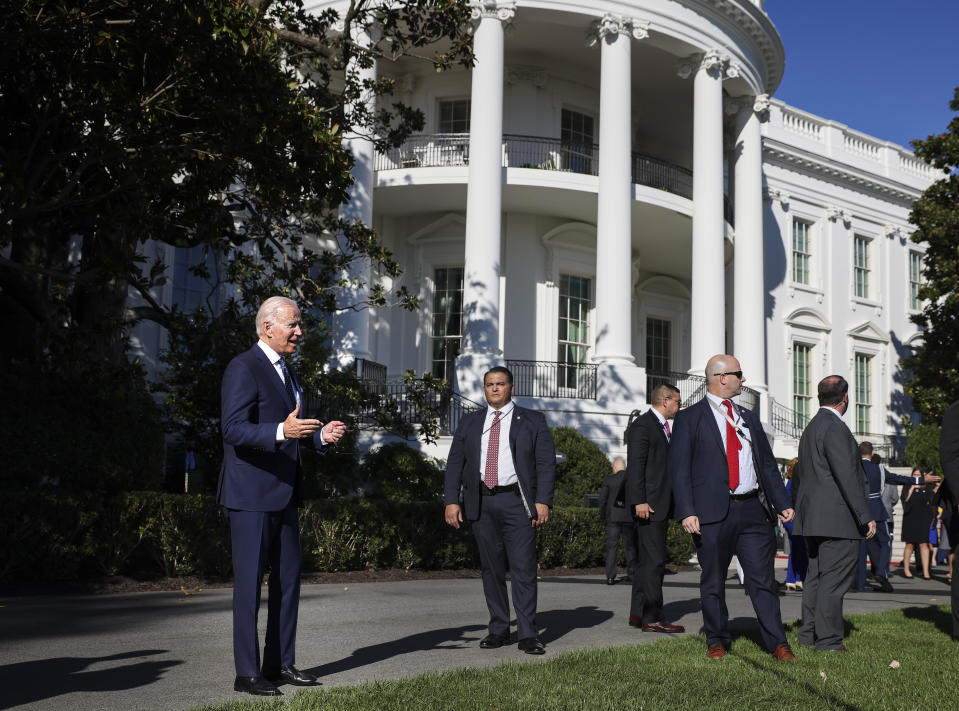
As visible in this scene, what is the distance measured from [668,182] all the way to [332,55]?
1424 cm

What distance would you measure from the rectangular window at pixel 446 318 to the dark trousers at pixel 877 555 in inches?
458

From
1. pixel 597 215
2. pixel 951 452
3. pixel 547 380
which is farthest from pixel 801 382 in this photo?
pixel 951 452

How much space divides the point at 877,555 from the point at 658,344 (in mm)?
15490

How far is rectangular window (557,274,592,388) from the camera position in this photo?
2458 centimetres

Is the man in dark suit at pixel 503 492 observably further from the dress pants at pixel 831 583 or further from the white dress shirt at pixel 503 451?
the dress pants at pixel 831 583

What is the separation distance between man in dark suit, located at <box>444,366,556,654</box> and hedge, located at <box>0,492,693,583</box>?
502 centimetres

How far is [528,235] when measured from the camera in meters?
24.4

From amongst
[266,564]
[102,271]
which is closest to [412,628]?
[266,564]

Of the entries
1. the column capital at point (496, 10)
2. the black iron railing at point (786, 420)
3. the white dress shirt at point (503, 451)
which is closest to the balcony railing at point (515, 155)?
the column capital at point (496, 10)

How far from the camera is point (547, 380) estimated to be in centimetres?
2259

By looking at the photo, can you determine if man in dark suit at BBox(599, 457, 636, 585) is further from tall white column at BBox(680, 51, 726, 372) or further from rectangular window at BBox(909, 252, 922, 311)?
rectangular window at BBox(909, 252, 922, 311)

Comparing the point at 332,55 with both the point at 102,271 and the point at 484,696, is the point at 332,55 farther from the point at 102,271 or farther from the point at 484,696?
the point at 484,696

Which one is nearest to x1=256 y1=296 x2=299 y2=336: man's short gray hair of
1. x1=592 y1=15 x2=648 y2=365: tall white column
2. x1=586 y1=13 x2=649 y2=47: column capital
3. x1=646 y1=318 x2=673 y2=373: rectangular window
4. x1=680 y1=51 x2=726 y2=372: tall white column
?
x1=592 y1=15 x2=648 y2=365: tall white column

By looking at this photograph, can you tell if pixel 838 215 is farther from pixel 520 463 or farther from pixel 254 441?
pixel 254 441
